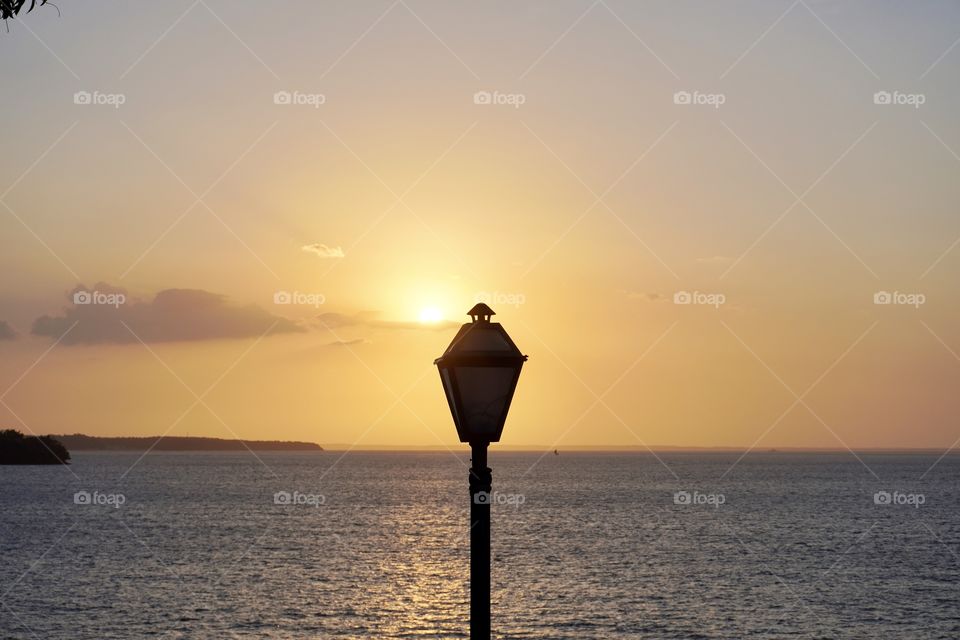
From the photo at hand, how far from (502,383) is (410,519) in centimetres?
10042

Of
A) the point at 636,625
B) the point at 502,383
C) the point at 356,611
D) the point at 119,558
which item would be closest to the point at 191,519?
the point at 119,558

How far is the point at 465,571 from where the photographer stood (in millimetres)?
65375

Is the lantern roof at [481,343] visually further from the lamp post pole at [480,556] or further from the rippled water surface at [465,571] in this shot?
the rippled water surface at [465,571]

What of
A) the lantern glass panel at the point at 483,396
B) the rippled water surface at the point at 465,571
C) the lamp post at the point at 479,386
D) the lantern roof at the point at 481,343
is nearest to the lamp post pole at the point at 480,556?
the lamp post at the point at 479,386

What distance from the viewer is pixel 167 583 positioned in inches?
2378

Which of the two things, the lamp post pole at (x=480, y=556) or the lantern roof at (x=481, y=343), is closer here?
the lamp post pole at (x=480, y=556)

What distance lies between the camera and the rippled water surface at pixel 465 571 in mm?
47688

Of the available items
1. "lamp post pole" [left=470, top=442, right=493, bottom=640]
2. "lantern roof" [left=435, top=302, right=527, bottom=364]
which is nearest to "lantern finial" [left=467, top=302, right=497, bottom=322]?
"lantern roof" [left=435, top=302, right=527, bottom=364]

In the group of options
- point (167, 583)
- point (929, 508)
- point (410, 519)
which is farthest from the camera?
point (929, 508)

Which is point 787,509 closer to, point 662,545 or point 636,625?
point 662,545

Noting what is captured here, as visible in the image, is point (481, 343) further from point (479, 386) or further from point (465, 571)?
point (465, 571)

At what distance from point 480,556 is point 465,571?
190 feet

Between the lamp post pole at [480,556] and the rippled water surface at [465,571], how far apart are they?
36034 mm

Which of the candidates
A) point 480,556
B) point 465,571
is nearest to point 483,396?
point 480,556
